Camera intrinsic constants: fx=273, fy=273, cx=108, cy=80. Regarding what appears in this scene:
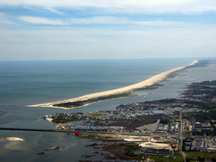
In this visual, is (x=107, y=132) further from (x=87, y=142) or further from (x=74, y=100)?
(x=74, y=100)

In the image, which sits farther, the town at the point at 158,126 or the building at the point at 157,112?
the building at the point at 157,112

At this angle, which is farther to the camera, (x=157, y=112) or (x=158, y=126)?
(x=157, y=112)

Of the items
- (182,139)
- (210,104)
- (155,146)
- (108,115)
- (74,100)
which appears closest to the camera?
(155,146)

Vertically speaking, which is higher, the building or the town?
the building

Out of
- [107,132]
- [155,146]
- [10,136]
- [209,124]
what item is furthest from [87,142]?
[209,124]

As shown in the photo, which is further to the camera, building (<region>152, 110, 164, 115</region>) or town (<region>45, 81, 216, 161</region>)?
building (<region>152, 110, 164, 115</region>)

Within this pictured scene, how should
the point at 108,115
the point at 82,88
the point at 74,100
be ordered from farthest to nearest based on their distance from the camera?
the point at 82,88
the point at 74,100
the point at 108,115

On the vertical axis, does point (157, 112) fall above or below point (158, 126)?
above

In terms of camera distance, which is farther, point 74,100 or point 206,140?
point 74,100

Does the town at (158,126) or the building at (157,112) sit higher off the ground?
the building at (157,112)
